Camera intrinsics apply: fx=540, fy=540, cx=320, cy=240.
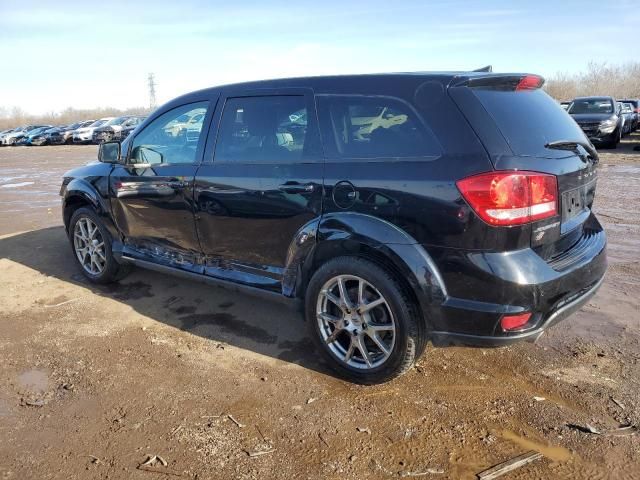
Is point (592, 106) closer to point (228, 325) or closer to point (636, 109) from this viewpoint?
point (636, 109)

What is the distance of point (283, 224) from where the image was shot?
11.7 feet

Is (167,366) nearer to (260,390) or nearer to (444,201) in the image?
(260,390)

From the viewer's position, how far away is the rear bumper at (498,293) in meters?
2.76

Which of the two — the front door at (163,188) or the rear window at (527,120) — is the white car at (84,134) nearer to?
the front door at (163,188)

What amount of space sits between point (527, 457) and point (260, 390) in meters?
1.55

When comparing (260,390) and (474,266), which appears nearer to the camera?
(474,266)

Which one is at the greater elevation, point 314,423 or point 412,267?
point 412,267

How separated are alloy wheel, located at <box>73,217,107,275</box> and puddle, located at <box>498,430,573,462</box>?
3.94 meters

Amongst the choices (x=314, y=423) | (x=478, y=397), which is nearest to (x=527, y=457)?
(x=478, y=397)

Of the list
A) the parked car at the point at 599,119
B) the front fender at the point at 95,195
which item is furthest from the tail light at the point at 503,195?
the parked car at the point at 599,119

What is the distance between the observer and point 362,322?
3.28m

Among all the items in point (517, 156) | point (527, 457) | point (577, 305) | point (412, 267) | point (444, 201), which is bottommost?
point (527, 457)

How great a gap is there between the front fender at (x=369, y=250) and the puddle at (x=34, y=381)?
1.76m

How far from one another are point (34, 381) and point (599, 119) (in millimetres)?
18354
